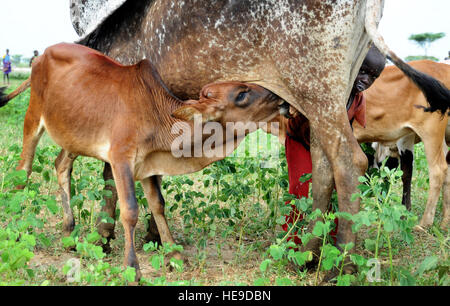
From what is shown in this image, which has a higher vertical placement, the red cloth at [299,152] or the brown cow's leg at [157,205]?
the red cloth at [299,152]

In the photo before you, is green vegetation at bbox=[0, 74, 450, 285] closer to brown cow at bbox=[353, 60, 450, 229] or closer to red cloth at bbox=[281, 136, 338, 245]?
red cloth at bbox=[281, 136, 338, 245]

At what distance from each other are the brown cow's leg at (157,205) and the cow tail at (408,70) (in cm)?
163

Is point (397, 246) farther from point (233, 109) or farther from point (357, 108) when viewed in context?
point (233, 109)

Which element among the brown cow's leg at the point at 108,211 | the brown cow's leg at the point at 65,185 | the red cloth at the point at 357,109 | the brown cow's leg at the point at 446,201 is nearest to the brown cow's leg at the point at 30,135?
the brown cow's leg at the point at 65,185

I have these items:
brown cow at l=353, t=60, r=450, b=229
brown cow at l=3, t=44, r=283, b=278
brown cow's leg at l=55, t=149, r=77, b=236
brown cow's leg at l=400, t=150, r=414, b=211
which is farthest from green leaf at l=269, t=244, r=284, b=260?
brown cow's leg at l=400, t=150, r=414, b=211

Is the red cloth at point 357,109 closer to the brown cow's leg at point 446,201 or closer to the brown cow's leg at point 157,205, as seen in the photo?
the brown cow's leg at point 157,205

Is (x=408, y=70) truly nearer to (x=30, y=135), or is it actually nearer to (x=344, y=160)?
(x=344, y=160)

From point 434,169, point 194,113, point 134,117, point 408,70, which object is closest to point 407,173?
point 434,169

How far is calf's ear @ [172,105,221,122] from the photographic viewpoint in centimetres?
321

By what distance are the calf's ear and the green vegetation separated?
0.70 m

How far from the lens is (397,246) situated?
13.0ft

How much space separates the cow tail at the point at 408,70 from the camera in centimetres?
313

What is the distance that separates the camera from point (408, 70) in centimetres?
322
